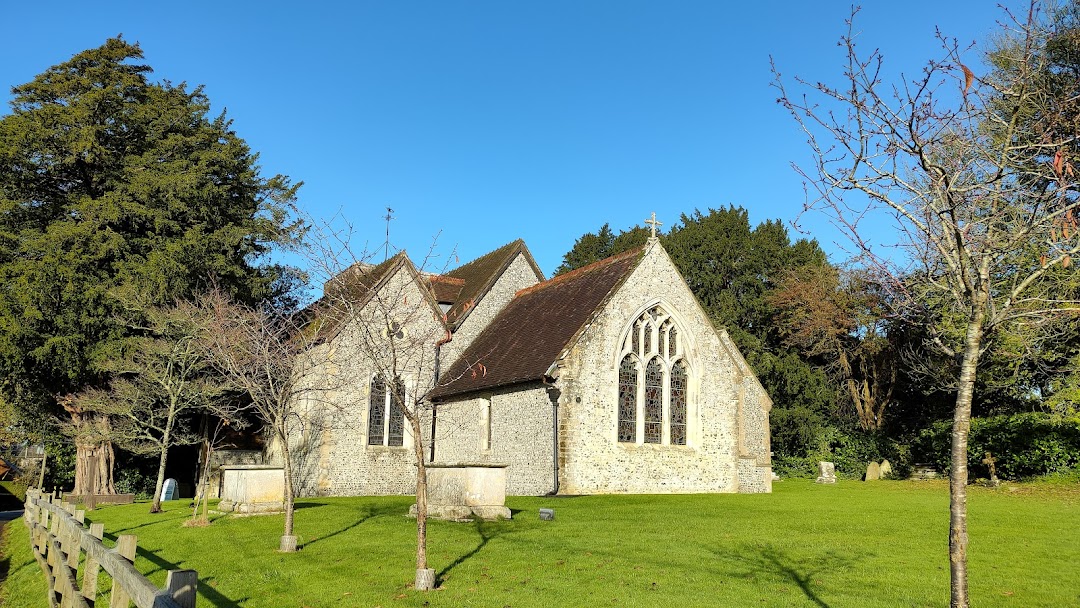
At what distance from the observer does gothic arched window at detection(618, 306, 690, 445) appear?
2412 centimetres

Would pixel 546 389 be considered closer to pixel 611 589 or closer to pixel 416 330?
pixel 416 330

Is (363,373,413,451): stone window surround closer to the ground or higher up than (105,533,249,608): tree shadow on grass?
higher up

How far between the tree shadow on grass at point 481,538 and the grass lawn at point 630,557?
0.04 m

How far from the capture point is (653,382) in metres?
24.9

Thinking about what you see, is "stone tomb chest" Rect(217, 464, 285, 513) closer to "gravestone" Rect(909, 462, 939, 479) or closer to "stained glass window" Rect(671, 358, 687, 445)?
"stained glass window" Rect(671, 358, 687, 445)

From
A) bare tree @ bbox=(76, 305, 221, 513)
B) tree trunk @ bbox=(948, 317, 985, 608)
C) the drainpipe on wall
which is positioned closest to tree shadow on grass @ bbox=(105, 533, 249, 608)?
tree trunk @ bbox=(948, 317, 985, 608)

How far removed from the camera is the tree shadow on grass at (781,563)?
1018cm

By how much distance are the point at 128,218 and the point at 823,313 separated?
29.1 meters

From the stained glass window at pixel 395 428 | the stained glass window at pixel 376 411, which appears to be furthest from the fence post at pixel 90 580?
the stained glass window at pixel 395 428

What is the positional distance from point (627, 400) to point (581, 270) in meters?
6.37

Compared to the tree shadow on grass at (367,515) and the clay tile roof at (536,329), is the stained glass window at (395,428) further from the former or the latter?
the tree shadow on grass at (367,515)

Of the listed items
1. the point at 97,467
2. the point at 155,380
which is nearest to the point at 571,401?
the point at 155,380

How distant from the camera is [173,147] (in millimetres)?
25969

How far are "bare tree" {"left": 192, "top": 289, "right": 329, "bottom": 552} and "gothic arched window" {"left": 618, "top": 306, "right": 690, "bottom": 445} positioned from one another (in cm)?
897
